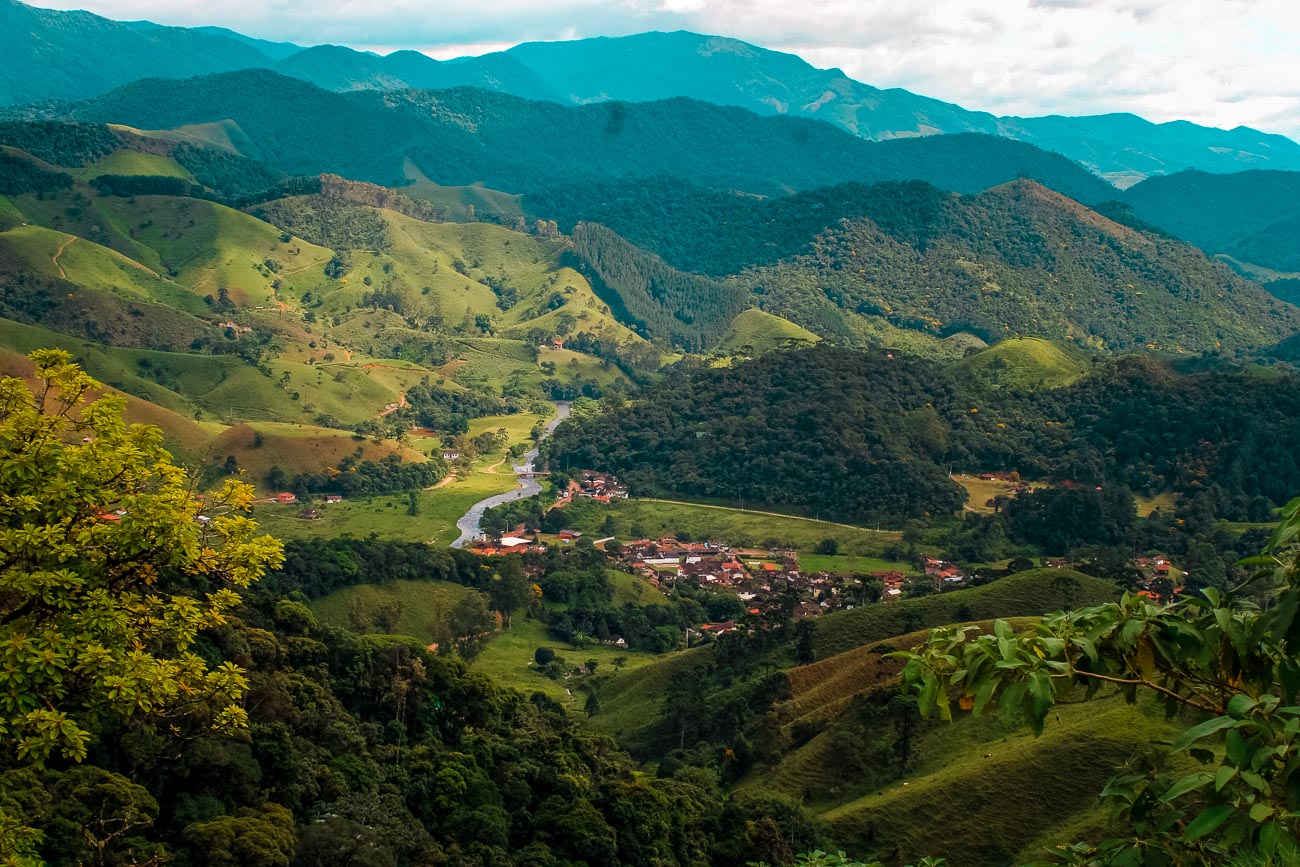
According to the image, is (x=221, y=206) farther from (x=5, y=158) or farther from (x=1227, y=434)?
(x=1227, y=434)

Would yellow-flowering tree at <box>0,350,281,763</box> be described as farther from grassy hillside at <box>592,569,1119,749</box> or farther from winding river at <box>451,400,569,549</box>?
winding river at <box>451,400,569,549</box>

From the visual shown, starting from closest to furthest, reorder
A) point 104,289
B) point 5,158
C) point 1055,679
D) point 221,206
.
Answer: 1. point 1055,679
2. point 104,289
3. point 5,158
4. point 221,206

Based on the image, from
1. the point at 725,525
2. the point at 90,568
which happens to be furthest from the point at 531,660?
the point at 90,568

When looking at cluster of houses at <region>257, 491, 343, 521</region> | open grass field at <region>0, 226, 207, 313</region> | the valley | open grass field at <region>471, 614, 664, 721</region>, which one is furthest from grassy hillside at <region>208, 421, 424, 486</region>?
open grass field at <region>0, 226, 207, 313</region>

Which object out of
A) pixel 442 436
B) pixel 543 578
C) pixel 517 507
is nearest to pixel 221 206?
pixel 442 436

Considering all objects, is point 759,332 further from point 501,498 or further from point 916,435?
point 501,498

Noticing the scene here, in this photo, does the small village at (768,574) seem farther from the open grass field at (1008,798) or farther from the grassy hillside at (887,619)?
the open grass field at (1008,798)
